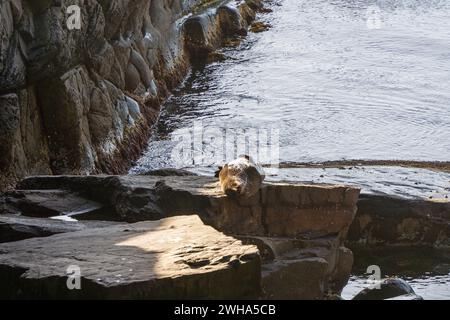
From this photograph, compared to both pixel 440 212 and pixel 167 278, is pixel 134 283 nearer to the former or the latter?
pixel 167 278

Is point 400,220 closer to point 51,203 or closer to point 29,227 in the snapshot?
point 51,203

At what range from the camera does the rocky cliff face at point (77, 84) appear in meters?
12.1

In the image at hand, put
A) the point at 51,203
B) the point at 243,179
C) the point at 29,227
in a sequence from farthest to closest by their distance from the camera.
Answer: the point at 51,203
the point at 243,179
the point at 29,227

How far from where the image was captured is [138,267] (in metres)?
7.80

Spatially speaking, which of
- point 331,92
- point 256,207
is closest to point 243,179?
point 256,207

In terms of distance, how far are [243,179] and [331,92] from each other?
1143cm

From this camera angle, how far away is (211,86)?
2220 centimetres

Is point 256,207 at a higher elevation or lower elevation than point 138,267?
lower

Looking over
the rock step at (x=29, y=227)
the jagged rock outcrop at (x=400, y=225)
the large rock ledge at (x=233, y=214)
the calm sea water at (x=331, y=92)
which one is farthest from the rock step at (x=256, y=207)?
the jagged rock outcrop at (x=400, y=225)

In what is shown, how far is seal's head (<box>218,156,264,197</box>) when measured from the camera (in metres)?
10.7

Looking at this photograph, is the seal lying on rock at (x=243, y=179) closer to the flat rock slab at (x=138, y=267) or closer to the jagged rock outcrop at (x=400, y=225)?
the flat rock slab at (x=138, y=267)

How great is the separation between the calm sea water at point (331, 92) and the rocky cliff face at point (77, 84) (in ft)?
2.38
